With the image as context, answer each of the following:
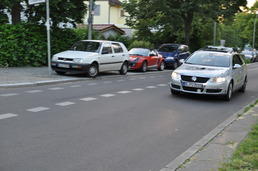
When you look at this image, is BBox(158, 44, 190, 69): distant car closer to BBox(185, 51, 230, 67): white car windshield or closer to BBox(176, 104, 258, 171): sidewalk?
BBox(185, 51, 230, 67): white car windshield

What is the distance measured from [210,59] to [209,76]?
5.50 ft

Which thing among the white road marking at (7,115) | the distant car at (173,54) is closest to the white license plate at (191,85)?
the white road marking at (7,115)

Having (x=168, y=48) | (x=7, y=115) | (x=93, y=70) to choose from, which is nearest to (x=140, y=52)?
(x=168, y=48)

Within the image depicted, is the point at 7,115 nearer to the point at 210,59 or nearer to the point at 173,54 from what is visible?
the point at 210,59

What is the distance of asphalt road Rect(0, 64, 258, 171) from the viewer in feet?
17.4

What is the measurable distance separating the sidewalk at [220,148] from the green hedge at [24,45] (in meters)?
13.4

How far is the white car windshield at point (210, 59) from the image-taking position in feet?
40.9

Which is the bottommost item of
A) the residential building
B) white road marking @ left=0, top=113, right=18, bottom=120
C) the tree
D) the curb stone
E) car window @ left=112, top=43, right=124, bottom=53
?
the curb stone

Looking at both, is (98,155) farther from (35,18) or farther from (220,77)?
(35,18)

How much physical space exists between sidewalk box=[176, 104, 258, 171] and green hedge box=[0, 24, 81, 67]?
13.4 metres

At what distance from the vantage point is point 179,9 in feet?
101

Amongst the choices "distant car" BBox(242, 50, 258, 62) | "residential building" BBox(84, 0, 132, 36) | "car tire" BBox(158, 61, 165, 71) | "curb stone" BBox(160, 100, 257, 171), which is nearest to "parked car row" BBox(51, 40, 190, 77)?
"car tire" BBox(158, 61, 165, 71)

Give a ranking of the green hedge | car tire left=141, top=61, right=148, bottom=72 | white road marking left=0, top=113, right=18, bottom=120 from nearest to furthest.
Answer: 1. white road marking left=0, top=113, right=18, bottom=120
2. the green hedge
3. car tire left=141, top=61, right=148, bottom=72

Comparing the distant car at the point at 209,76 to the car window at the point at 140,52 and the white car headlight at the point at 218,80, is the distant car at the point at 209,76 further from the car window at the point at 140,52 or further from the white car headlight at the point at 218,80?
the car window at the point at 140,52
